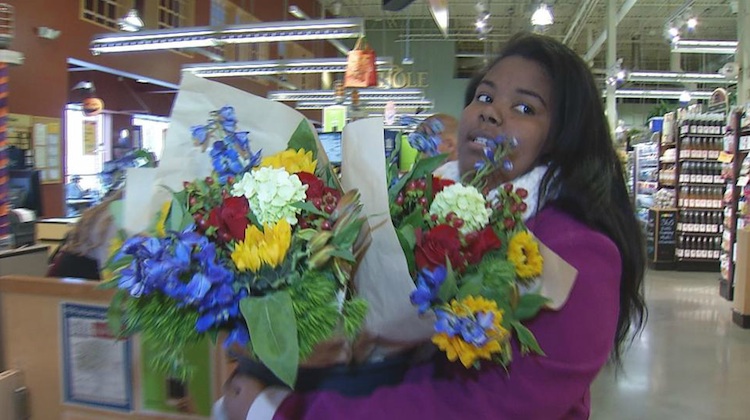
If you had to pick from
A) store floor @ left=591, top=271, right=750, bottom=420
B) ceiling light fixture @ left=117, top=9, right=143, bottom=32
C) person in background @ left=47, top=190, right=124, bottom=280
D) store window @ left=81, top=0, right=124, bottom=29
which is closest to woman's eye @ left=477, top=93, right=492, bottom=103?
person in background @ left=47, top=190, right=124, bottom=280

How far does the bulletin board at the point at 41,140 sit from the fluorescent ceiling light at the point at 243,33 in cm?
161

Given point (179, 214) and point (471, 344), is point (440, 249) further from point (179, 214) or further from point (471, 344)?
point (179, 214)

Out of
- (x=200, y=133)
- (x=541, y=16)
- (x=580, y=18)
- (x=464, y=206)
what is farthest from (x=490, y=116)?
(x=580, y=18)

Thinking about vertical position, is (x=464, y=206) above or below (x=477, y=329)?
above

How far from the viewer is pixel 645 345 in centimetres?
584

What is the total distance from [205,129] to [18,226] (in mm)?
2815

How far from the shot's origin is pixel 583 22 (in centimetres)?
1530

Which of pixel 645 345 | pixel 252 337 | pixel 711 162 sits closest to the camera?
pixel 252 337

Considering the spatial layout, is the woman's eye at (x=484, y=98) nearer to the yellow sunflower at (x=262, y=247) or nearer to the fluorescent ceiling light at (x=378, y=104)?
the yellow sunflower at (x=262, y=247)

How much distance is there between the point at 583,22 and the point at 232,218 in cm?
1611

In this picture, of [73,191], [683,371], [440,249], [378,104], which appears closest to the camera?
[440,249]

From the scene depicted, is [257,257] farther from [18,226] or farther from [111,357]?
[18,226]

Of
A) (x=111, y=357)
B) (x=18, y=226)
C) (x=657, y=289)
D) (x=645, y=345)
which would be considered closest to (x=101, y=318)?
(x=111, y=357)

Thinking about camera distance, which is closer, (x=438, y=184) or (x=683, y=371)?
(x=438, y=184)
